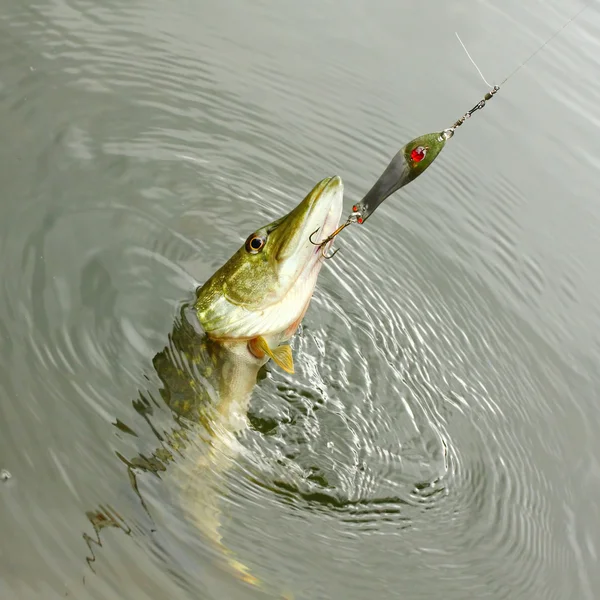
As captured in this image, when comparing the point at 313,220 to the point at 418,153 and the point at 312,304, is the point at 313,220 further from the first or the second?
the point at 312,304

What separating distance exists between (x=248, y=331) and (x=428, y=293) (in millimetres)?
1784

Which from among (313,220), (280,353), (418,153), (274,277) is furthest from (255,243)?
(418,153)

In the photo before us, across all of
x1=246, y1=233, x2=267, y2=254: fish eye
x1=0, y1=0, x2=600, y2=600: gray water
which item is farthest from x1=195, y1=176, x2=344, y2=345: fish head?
x1=0, y1=0, x2=600, y2=600: gray water

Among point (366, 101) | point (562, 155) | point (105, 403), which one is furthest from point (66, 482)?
point (562, 155)

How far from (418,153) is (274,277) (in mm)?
1062

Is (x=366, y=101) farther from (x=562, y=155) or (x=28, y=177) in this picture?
(x=28, y=177)

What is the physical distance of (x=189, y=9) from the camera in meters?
7.70

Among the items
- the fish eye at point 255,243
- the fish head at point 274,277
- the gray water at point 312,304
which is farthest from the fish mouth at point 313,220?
the gray water at point 312,304

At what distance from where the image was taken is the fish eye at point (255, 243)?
4.25 m

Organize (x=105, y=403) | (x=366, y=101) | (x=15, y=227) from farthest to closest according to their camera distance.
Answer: (x=366, y=101) < (x=15, y=227) < (x=105, y=403)

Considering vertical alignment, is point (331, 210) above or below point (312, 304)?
above

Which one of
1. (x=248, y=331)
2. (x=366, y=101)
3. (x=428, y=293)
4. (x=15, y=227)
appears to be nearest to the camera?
(x=248, y=331)

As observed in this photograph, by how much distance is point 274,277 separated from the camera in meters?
4.25

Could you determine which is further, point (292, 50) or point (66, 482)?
point (292, 50)
